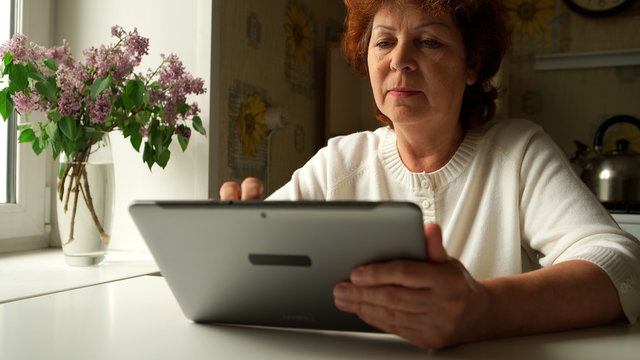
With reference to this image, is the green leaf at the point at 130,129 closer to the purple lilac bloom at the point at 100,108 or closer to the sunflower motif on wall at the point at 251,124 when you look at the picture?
the purple lilac bloom at the point at 100,108

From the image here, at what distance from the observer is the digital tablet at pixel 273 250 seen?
0.54 m

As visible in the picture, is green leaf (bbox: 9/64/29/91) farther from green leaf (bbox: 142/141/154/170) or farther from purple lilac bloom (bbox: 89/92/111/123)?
green leaf (bbox: 142/141/154/170)

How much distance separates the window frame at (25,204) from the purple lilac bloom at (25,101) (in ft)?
1.26

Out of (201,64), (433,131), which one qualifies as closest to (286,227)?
(433,131)

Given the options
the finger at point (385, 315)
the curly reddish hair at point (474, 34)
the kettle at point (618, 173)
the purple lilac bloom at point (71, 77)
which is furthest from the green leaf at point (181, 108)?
the kettle at point (618, 173)

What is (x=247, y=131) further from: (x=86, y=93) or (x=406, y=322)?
(x=406, y=322)

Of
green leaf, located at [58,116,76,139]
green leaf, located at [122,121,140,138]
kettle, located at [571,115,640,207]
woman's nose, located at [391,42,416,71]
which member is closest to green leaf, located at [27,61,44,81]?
green leaf, located at [58,116,76,139]

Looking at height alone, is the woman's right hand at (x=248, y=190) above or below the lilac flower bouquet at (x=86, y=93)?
below

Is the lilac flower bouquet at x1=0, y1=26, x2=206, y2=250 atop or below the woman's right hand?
atop

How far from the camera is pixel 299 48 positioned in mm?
2359

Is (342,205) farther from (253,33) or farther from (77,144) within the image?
(253,33)

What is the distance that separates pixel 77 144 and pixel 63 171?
0.07m

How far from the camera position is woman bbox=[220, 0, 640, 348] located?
76 centimetres

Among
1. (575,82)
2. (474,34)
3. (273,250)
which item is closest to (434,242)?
(273,250)
